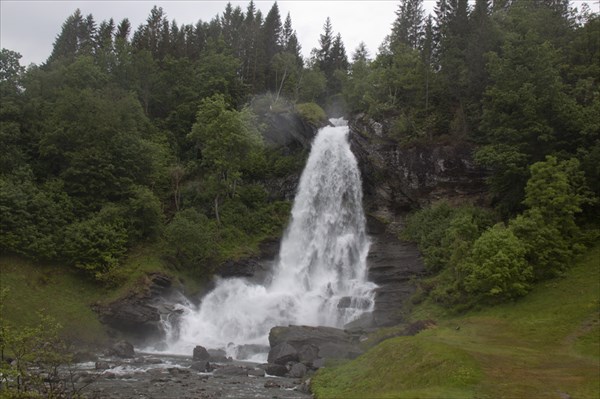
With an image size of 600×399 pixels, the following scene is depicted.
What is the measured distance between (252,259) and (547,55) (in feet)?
92.6

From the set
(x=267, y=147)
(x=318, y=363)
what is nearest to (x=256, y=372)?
(x=318, y=363)

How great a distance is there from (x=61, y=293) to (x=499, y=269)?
29.2 meters

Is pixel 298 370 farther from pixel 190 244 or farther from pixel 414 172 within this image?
pixel 414 172

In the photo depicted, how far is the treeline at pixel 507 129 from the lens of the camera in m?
28.9

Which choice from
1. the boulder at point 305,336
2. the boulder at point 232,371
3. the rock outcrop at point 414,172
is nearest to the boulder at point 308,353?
the boulder at point 305,336

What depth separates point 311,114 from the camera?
54.5 meters

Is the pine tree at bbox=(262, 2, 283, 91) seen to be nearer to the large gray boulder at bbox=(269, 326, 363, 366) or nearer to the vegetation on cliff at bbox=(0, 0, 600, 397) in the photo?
the vegetation on cliff at bbox=(0, 0, 600, 397)

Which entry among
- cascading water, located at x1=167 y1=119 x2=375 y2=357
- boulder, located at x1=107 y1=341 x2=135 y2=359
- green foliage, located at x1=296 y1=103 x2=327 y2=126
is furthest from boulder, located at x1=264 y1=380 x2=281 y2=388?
green foliage, located at x1=296 y1=103 x2=327 y2=126

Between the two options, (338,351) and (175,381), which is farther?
(338,351)

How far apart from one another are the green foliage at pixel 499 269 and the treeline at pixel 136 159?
20.8m

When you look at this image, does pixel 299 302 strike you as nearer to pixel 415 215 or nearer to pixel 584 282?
pixel 415 215

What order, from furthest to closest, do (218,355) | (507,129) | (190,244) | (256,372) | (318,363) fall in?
Result: (190,244)
(507,129)
(218,355)
(318,363)
(256,372)

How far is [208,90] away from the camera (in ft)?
189

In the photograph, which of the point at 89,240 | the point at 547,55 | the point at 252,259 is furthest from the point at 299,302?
the point at 547,55
